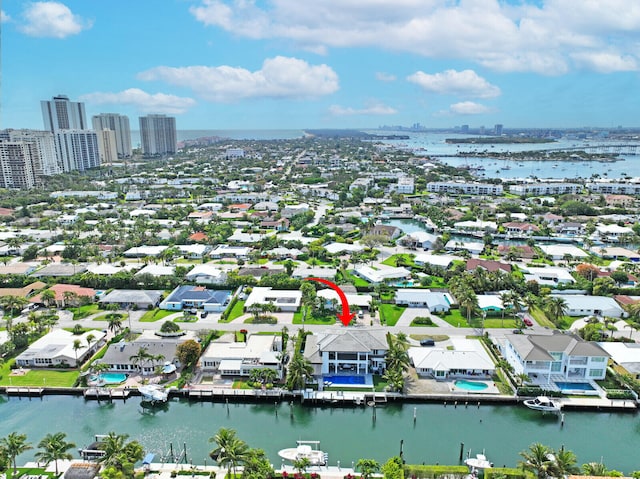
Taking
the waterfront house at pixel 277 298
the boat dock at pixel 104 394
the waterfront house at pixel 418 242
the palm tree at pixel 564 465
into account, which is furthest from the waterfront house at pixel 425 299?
the boat dock at pixel 104 394

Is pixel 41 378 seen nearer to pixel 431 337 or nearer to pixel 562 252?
pixel 431 337

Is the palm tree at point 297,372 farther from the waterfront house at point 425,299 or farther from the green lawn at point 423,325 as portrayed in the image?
the waterfront house at point 425,299

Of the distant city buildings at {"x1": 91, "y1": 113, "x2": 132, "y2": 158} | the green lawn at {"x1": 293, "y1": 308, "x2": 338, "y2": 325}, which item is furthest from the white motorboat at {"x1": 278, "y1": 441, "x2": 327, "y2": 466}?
the distant city buildings at {"x1": 91, "y1": 113, "x2": 132, "y2": 158}

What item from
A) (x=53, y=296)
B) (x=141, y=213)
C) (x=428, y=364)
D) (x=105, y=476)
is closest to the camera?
(x=105, y=476)

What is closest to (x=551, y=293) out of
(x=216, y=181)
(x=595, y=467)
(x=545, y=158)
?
(x=595, y=467)

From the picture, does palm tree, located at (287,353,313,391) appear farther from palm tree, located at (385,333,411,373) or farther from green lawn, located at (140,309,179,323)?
green lawn, located at (140,309,179,323)

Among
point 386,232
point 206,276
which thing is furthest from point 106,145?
point 206,276

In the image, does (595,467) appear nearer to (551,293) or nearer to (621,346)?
(621,346)
